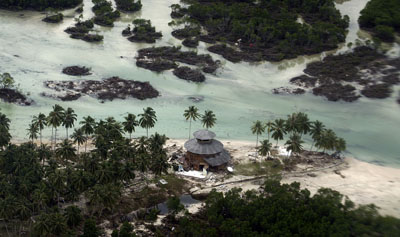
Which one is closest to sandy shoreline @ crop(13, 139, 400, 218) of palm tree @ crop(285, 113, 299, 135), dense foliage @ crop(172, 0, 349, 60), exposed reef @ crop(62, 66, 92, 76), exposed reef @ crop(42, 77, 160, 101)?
palm tree @ crop(285, 113, 299, 135)

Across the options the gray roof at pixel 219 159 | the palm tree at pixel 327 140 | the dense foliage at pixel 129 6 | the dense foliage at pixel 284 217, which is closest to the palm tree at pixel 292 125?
the palm tree at pixel 327 140

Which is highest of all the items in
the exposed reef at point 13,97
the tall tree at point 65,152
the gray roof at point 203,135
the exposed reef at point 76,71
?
the exposed reef at point 76,71

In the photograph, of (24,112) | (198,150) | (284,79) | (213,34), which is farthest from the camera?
(213,34)

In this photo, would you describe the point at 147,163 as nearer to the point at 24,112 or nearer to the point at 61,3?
the point at 24,112

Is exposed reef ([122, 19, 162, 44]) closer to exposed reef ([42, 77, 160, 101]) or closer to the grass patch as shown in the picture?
exposed reef ([42, 77, 160, 101])

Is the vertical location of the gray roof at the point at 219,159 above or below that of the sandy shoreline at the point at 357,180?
above

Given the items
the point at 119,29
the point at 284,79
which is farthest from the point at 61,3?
the point at 284,79

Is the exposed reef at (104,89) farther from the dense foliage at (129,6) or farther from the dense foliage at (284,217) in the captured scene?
the dense foliage at (129,6)
